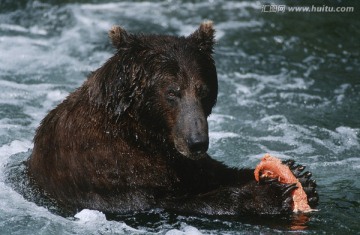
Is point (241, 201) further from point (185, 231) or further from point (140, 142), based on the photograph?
point (140, 142)

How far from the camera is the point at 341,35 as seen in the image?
507 inches

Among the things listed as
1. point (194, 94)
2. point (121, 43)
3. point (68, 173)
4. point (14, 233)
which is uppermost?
point (121, 43)

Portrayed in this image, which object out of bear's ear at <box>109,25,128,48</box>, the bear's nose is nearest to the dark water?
the bear's nose

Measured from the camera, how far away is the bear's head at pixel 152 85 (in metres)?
5.87

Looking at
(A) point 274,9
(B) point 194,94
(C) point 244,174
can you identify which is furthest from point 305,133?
(A) point 274,9

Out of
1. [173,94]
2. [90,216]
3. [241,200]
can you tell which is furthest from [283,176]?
[90,216]

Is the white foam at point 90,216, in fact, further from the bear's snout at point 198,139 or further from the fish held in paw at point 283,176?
the fish held in paw at point 283,176

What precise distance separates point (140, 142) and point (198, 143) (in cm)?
65

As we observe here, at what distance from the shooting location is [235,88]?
1049 cm

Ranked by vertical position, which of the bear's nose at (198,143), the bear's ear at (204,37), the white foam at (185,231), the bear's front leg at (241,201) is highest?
the bear's ear at (204,37)

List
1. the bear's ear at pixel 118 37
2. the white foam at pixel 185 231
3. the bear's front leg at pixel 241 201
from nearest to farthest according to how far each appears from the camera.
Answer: the white foam at pixel 185 231 < the bear's front leg at pixel 241 201 < the bear's ear at pixel 118 37

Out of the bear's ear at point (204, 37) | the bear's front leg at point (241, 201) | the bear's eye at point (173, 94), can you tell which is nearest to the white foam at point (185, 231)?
the bear's front leg at point (241, 201)

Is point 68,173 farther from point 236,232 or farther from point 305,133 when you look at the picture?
point 305,133

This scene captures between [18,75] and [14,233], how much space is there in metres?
5.16
